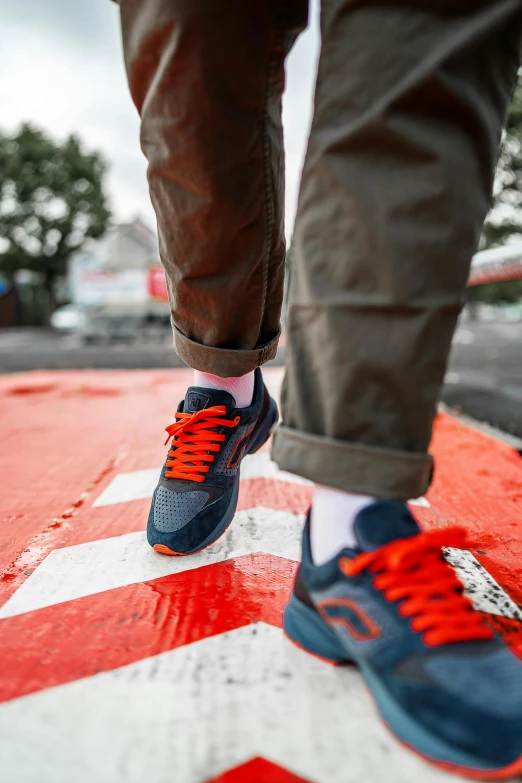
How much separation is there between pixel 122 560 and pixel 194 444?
205 mm

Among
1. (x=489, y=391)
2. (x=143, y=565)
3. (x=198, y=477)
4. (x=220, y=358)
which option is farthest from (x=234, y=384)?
(x=489, y=391)

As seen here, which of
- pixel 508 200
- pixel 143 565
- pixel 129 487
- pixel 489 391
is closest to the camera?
pixel 143 565

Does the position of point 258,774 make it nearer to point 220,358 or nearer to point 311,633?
point 311,633

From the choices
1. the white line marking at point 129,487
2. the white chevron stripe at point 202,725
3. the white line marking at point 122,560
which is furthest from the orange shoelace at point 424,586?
the white line marking at point 129,487

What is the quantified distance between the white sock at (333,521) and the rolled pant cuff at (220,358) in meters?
0.34

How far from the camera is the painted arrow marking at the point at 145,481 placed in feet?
3.85

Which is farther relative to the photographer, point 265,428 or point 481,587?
point 265,428

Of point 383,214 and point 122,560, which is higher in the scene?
point 383,214

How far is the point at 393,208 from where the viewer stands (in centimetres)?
56

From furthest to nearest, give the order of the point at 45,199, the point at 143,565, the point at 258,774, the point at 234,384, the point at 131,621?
1. the point at 45,199
2. the point at 234,384
3. the point at 143,565
4. the point at 131,621
5. the point at 258,774

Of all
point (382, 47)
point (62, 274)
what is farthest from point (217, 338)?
point (62, 274)

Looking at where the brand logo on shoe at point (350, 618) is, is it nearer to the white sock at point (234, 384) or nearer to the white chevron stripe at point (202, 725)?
the white chevron stripe at point (202, 725)

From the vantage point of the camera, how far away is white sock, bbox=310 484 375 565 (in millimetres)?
602

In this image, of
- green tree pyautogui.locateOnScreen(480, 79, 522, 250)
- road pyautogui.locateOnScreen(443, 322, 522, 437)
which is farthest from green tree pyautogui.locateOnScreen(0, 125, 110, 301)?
road pyautogui.locateOnScreen(443, 322, 522, 437)
